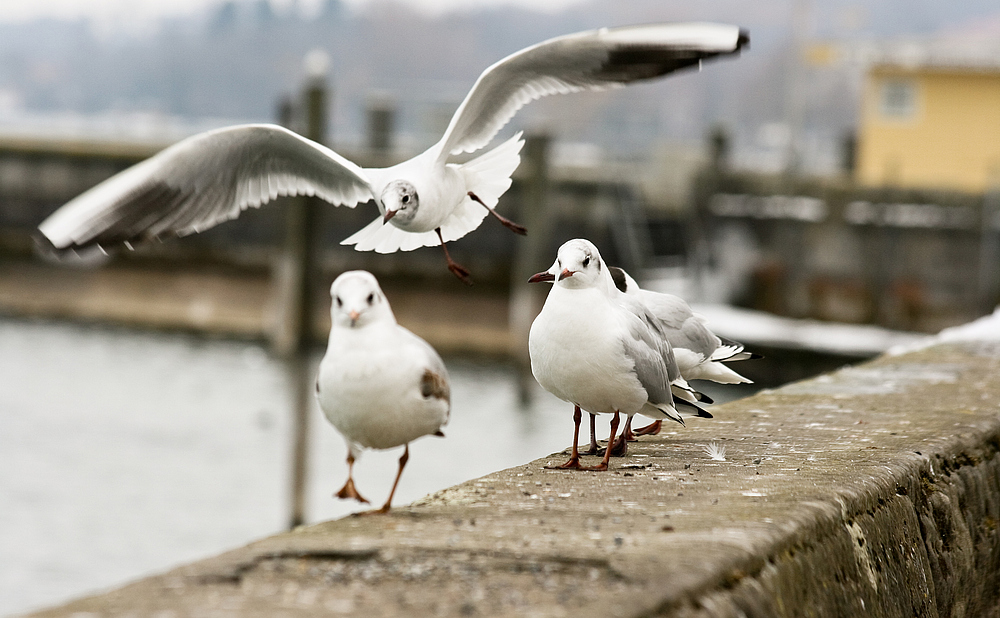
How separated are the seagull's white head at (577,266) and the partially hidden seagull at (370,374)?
47cm

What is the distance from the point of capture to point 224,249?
2273 cm

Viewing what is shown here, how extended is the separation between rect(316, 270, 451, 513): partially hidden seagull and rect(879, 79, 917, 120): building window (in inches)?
1092

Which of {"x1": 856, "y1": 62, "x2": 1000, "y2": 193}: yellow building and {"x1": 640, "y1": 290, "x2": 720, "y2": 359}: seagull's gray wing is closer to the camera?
{"x1": 640, "y1": 290, "x2": 720, "y2": 359}: seagull's gray wing

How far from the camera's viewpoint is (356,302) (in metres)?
2.20

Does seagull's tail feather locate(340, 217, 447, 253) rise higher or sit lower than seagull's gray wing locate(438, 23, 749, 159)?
lower

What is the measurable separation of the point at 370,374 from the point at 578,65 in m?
0.84

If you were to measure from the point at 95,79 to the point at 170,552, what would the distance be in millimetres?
79386

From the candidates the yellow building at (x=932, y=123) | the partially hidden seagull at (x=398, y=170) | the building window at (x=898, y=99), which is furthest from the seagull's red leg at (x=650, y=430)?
the building window at (x=898, y=99)

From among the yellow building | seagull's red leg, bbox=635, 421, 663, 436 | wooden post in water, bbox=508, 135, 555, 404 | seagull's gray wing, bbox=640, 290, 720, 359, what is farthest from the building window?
seagull's gray wing, bbox=640, 290, 720, 359

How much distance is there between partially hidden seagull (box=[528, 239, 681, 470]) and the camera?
8.56 feet

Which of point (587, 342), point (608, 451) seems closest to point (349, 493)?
point (587, 342)

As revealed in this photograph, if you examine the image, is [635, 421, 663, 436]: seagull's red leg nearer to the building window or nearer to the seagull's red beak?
the seagull's red beak

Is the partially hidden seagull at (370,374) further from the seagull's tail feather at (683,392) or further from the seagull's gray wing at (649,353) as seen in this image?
the seagull's tail feather at (683,392)

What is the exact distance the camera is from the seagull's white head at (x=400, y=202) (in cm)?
219
